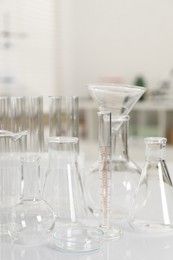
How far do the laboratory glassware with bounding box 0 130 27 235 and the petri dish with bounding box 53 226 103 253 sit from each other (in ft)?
0.34

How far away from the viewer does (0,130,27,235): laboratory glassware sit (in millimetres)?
883

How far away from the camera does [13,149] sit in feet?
2.94

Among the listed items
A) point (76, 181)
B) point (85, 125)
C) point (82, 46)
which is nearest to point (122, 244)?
point (76, 181)

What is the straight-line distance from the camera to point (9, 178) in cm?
89

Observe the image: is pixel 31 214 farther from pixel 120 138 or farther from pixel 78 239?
pixel 120 138

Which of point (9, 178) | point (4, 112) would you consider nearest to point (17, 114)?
point (4, 112)

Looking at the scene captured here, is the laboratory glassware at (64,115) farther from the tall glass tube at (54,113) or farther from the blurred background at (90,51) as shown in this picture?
the blurred background at (90,51)

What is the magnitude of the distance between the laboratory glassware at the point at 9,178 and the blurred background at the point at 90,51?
2.68 meters

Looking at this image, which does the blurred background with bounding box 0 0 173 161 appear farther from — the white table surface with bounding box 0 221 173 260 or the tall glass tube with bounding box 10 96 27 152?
the white table surface with bounding box 0 221 173 260

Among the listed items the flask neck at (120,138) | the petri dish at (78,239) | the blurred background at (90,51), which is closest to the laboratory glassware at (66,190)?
the petri dish at (78,239)

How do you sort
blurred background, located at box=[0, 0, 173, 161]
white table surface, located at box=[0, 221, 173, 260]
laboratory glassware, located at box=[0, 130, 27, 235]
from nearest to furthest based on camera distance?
white table surface, located at box=[0, 221, 173, 260]
laboratory glassware, located at box=[0, 130, 27, 235]
blurred background, located at box=[0, 0, 173, 161]

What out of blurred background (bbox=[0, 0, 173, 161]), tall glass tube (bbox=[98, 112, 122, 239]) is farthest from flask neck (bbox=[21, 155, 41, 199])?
blurred background (bbox=[0, 0, 173, 161])

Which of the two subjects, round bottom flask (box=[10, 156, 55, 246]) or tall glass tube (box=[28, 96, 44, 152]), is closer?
round bottom flask (box=[10, 156, 55, 246])

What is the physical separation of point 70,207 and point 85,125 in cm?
304
